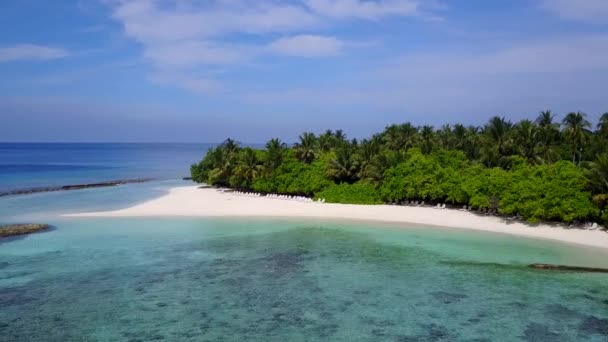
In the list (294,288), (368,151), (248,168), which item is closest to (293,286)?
(294,288)

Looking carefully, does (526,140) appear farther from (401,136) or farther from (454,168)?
(401,136)

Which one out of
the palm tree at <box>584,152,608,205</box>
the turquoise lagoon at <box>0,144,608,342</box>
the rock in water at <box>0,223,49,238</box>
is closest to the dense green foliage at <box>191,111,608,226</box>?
the palm tree at <box>584,152,608,205</box>

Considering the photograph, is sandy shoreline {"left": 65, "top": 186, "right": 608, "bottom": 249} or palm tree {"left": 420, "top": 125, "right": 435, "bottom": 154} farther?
palm tree {"left": 420, "top": 125, "right": 435, "bottom": 154}

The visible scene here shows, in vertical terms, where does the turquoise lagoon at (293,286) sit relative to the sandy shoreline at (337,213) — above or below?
below

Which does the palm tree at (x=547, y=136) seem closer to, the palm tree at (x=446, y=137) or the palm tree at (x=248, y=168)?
the palm tree at (x=446, y=137)

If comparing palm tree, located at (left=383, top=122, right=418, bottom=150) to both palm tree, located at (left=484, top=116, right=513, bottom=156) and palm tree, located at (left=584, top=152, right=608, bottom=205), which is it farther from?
palm tree, located at (left=584, top=152, right=608, bottom=205)

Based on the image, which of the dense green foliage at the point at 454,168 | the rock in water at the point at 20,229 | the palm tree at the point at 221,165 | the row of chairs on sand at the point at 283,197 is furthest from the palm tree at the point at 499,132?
the rock in water at the point at 20,229
